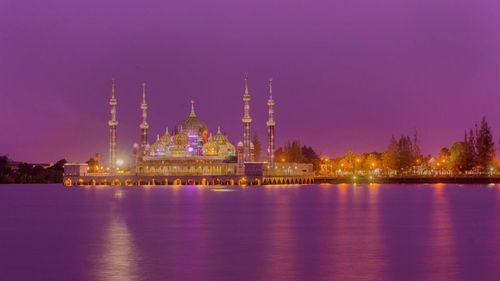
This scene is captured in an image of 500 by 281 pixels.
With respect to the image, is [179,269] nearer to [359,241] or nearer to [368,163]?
[359,241]

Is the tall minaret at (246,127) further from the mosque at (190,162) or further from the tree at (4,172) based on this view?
the tree at (4,172)

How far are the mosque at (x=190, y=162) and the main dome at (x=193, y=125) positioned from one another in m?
1.77

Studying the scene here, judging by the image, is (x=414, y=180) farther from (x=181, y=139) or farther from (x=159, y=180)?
(x=159, y=180)

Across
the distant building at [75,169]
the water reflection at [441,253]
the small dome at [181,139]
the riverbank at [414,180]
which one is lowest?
the water reflection at [441,253]

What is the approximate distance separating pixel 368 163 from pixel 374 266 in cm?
17311

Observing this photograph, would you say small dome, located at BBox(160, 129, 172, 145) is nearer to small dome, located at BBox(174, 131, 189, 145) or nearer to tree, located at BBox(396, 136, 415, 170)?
small dome, located at BBox(174, 131, 189, 145)

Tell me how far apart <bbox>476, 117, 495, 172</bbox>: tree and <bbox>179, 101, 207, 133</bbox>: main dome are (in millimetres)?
57608

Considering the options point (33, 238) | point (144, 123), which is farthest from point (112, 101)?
point (33, 238)

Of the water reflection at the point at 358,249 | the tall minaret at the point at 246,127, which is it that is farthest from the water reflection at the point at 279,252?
the tall minaret at the point at 246,127

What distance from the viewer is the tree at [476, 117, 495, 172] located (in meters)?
156

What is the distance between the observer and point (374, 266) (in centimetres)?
2778

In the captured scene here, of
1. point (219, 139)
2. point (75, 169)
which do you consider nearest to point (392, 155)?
point (219, 139)

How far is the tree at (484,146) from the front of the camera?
155750mm

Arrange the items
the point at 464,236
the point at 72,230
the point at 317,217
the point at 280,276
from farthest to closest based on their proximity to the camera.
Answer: the point at 317,217
the point at 72,230
the point at 464,236
the point at 280,276
